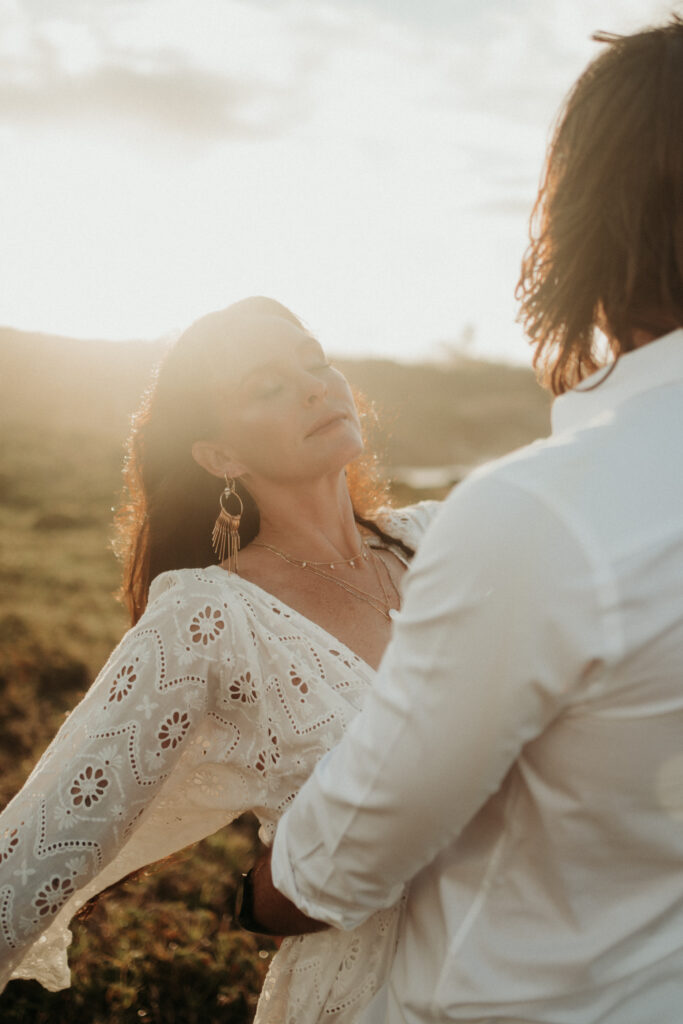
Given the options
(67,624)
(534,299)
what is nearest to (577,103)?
(534,299)

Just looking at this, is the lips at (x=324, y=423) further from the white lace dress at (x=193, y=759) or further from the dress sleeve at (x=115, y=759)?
the dress sleeve at (x=115, y=759)

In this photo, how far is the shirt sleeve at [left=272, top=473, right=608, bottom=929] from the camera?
88cm

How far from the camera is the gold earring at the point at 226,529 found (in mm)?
2564

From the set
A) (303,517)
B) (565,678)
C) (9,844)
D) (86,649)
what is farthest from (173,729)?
(86,649)

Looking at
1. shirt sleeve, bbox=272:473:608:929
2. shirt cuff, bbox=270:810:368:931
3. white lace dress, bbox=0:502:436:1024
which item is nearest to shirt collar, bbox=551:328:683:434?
shirt sleeve, bbox=272:473:608:929

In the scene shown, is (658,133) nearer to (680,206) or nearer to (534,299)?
(680,206)

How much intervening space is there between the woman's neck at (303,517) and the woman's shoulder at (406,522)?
0.28m

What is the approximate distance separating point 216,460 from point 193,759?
0.95m

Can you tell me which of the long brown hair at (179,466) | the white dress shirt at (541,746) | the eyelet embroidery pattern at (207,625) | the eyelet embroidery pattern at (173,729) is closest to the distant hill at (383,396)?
the long brown hair at (179,466)

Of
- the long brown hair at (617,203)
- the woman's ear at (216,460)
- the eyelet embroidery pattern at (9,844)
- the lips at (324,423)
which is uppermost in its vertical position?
the long brown hair at (617,203)

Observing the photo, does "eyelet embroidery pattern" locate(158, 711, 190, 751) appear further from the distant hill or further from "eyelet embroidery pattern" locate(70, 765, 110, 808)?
the distant hill

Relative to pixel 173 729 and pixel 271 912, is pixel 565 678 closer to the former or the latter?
pixel 271 912

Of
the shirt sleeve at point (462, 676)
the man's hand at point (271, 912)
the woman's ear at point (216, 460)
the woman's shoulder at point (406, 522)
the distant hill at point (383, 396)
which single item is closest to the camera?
the shirt sleeve at point (462, 676)

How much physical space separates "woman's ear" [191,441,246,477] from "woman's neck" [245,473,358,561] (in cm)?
9
